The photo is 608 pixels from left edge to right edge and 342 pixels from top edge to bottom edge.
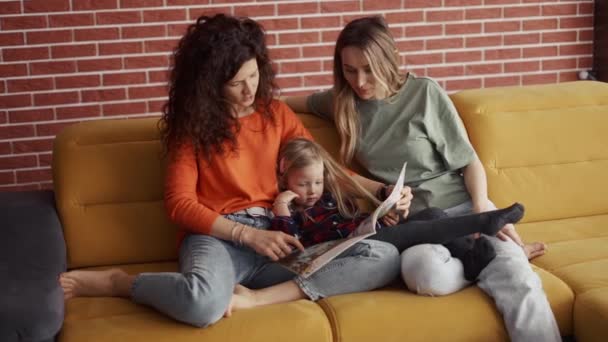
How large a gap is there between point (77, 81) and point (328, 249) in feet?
6.58

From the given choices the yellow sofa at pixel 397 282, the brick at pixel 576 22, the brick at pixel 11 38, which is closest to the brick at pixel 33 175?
the brick at pixel 11 38

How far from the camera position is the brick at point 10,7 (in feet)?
12.6

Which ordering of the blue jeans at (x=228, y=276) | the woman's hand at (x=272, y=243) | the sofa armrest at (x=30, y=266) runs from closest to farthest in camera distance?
the sofa armrest at (x=30, y=266) → the blue jeans at (x=228, y=276) → the woman's hand at (x=272, y=243)

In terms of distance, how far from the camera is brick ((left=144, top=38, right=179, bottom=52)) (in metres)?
4.00

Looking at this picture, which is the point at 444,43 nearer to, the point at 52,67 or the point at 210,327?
the point at 52,67

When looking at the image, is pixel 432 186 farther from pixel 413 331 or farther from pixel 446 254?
pixel 413 331

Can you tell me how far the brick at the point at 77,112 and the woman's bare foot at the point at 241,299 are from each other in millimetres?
1866

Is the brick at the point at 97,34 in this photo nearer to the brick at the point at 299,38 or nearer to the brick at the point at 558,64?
the brick at the point at 299,38

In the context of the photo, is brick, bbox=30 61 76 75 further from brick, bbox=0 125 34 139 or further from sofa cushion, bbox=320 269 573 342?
sofa cushion, bbox=320 269 573 342

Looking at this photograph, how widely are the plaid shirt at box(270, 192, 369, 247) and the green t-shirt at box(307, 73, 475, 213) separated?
255mm

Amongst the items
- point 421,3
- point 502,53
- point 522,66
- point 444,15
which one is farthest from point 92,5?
point 522,66

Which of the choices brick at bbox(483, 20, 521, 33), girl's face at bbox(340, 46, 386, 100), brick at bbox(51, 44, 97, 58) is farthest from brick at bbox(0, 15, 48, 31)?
brick at bbox(483, 20, 521, 33)

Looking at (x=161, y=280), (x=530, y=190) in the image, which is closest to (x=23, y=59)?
(x=161, y=280)

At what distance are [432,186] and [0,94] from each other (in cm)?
210
